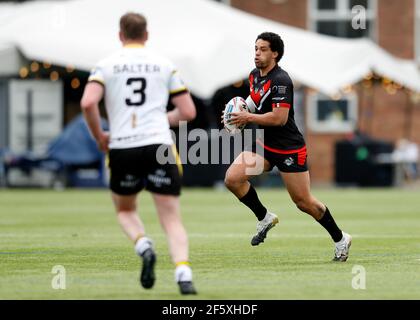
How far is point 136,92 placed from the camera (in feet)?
29.2

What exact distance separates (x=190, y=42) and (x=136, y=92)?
20704 millimetres

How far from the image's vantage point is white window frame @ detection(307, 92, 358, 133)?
39.5m

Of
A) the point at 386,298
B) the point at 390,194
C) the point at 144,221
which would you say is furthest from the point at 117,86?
the point at 390,194

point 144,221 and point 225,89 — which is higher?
point 225,89

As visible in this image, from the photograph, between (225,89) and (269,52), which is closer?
(269,52)

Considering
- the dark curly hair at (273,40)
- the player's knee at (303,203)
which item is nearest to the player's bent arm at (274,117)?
the dark curly hair at (273,40)

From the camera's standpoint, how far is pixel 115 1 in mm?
30438

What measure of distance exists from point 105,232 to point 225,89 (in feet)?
56.9

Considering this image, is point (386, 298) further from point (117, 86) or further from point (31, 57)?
point (31, 57)

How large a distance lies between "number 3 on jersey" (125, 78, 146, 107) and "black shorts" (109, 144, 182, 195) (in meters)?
0.34

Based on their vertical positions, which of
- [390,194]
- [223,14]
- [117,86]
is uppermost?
[223,14]

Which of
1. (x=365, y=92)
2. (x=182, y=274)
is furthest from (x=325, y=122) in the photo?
(x=182, y=274)

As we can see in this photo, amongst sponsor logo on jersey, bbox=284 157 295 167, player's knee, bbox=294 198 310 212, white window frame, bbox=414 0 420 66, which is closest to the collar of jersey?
sponsor logo on jersey, bbox=284 157 295 167

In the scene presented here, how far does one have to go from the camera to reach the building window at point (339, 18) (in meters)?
39.7
